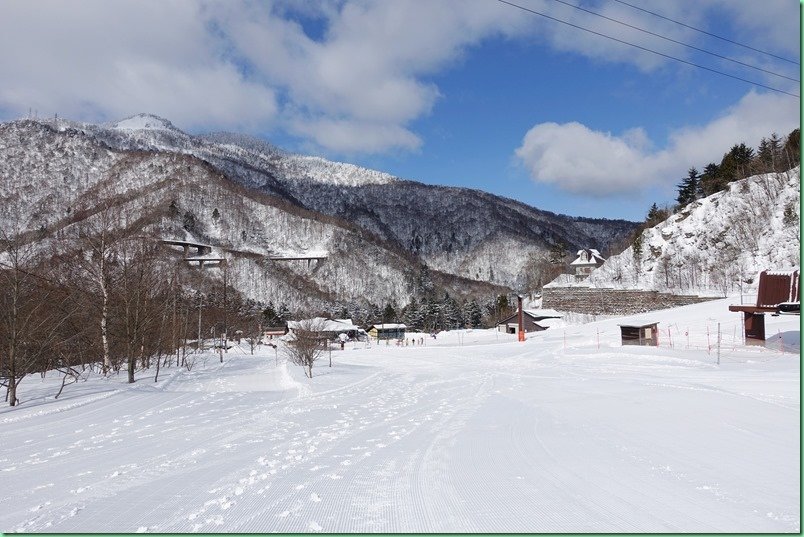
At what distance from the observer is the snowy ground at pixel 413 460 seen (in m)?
4.43

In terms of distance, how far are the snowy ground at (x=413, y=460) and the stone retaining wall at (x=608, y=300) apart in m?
41.5

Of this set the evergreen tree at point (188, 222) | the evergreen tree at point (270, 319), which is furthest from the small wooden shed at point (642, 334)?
the evergreen tree at point (188, 222)

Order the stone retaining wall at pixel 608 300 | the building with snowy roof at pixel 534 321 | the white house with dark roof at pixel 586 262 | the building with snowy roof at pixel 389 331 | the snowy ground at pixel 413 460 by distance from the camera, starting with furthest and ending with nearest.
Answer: the building with snowy roof at pixel 389 331 < the white house with dark roof at pixel 586 262 < the building with snowy roof at pixel 534 321 < the stone retaining wall at pixel 608 300 < the snowy ground at pixel 413 460

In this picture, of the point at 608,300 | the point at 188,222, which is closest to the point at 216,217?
the point at 188,222

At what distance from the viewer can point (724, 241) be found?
53625 millimetres

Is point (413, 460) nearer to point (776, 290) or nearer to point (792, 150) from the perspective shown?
point (776, 290)

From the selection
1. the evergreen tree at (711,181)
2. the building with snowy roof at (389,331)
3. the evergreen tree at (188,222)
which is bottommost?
the building with snowy roof at (389,331)

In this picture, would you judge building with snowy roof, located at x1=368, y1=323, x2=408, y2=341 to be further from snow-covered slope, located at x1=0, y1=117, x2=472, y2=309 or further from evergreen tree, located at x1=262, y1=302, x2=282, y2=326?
snow-covered slope, located at x1=0, y1=117, x2=472, y2=309

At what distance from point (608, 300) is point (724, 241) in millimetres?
13956

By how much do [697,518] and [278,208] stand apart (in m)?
189

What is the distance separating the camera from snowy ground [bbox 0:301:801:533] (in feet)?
14.5

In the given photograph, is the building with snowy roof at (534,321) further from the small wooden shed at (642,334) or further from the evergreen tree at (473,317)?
the small wooden shed at (642,334)

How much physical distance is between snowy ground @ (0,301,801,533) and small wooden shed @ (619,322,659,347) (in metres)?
15.0

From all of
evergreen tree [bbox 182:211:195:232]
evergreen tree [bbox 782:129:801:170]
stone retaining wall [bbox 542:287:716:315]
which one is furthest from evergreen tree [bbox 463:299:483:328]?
evergreen tree [bbox 182:211:195:232]
